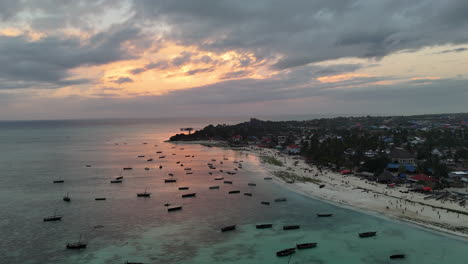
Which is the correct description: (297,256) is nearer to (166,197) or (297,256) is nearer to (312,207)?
(312,207)

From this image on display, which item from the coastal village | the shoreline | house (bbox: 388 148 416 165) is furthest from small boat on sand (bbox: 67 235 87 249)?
house (bbox: 388 148 416 165)

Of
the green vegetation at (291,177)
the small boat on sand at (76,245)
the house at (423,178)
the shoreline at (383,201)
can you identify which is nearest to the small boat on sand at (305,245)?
the shoreline at (383,201)

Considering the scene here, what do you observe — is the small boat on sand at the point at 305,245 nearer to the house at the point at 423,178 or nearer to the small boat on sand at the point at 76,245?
the small boat on sand at the point at 76,245

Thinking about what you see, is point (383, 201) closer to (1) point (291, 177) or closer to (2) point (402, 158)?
(1) point (291, 177)

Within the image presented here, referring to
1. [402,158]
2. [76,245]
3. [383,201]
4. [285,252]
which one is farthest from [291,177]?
[76,245]

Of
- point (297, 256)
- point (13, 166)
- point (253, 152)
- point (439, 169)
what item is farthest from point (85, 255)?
point (253, 152)
